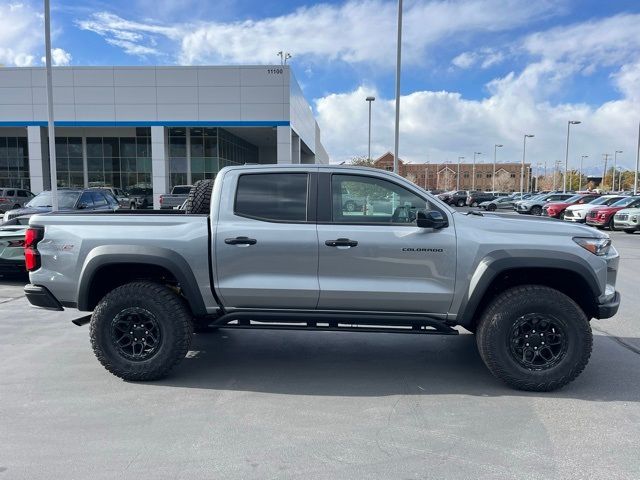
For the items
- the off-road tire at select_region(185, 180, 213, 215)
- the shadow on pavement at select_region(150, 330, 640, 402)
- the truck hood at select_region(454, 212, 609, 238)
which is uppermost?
the off-road tire at select_region(185, 180, 213, 215)

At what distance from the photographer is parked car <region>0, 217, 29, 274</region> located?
349 inches

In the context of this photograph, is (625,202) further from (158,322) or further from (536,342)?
(158,322)

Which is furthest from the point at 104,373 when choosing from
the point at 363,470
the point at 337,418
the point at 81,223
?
the point at 363,470

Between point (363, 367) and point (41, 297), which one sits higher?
point (41, 297)

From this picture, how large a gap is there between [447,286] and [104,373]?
3393 millimetres

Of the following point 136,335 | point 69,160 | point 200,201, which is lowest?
point 136,335

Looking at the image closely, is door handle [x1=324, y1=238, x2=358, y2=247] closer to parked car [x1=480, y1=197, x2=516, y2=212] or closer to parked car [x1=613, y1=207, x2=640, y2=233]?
parked car [x1=613, y1=207, x2=640, y2=233]

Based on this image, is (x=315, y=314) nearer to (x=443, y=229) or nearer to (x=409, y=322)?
(x=409, y=322)

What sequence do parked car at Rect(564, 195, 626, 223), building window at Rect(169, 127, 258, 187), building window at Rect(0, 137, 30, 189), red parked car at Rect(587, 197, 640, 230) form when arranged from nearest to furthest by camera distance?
red parked car at Rect(587, 197, 640, 230), parked car at Rect(564, 195, 626, 223), building window at Rect(169, 127, 258, 187), building window at Rect(0, 137, 30, 189)

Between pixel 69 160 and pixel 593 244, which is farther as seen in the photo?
pixel 69 160

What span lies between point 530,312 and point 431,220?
118 centimetres

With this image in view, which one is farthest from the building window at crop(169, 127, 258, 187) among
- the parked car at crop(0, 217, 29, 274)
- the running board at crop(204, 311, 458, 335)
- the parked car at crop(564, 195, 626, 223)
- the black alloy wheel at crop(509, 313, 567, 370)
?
the black alloy wheel at crop(509, 313, 567, 370)

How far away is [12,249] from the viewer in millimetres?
8977

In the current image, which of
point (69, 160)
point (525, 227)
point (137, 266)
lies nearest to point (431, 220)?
point (525, 227)
